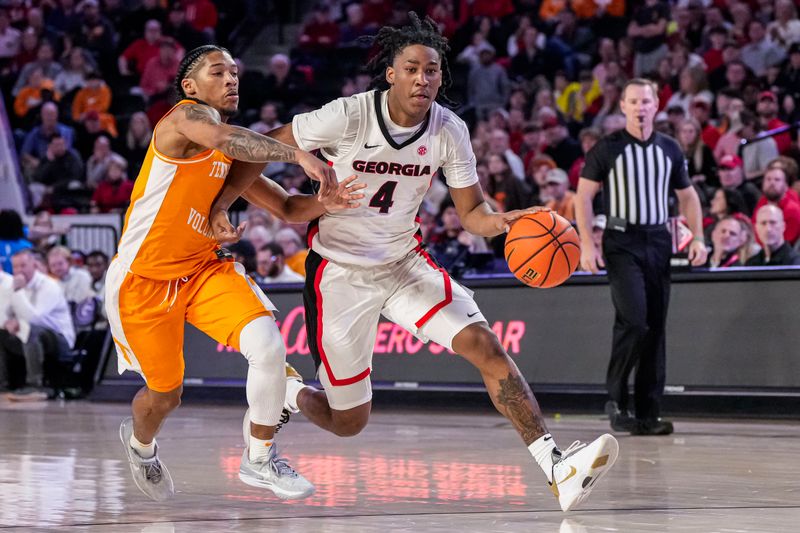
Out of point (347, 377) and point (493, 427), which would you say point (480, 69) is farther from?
point (347, 377)

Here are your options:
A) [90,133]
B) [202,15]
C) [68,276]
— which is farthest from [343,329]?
[202,15]

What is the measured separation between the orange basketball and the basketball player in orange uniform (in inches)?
35.6

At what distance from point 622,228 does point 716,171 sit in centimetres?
448

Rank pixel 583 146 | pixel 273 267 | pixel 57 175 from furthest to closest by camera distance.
Result: pixel 57 175 → pixel 583 146 → pixel 273 267

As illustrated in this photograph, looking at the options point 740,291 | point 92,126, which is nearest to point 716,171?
point 740,291

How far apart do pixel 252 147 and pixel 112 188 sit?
12118 mm

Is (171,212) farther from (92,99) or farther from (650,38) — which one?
(92,99)

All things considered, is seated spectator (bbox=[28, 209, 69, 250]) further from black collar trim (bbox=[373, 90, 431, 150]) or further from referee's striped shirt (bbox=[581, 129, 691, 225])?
black collar trim (bbox=[373, 90, 431, 150])

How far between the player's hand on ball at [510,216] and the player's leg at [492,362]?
1.23 ft

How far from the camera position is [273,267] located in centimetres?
1253

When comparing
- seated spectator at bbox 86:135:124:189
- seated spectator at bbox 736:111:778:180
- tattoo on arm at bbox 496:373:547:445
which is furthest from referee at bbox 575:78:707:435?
seated spectator at bbox 86:135:124:189

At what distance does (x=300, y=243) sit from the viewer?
523 inches

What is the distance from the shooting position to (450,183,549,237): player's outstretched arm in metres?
5.75

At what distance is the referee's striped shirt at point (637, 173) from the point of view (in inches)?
342
